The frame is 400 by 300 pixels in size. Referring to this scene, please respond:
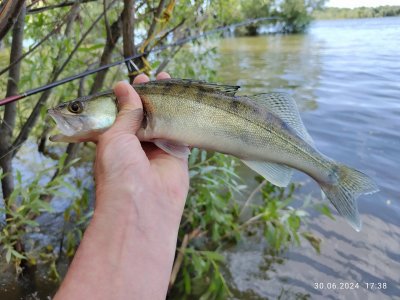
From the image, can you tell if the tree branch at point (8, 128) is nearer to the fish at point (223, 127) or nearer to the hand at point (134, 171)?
the fish at point (223, 127)

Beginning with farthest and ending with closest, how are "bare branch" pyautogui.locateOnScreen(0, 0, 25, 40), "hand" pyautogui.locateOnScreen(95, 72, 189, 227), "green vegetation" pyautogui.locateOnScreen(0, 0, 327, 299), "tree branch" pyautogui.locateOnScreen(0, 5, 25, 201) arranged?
"tree branch" pyautogui.locateOnScreen(0, 5, 25, 201) → "green vegetation" pyautogui.locateOnScreen(0, 0, 327, 299) → "hand" pyautogui.locateOnScreen(95, 72, 189, 227) → "bare branch" pyautogui.locateOnScreen(0, 0, 25, 40)

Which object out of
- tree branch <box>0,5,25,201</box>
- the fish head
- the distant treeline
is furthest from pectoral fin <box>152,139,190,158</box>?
the distant treeline

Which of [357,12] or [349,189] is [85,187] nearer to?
[349,189]

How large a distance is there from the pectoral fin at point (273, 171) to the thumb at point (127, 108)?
0.85 meters

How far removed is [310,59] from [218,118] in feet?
64.7

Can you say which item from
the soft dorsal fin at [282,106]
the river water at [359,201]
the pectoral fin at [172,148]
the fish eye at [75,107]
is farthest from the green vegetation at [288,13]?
the fish eye at [75,107]

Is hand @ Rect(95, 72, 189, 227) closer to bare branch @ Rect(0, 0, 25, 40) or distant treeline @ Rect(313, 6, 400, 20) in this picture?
bare branch @ Rect(0, 0, 25, 40)

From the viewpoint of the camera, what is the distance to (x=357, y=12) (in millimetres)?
69812

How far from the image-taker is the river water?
4652 mm

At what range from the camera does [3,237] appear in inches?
134

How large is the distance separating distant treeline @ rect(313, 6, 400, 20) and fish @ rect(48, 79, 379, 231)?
192 ft

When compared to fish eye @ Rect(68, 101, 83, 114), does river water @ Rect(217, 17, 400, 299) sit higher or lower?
lower

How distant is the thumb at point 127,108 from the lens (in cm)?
239

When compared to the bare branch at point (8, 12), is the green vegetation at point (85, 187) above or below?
below
